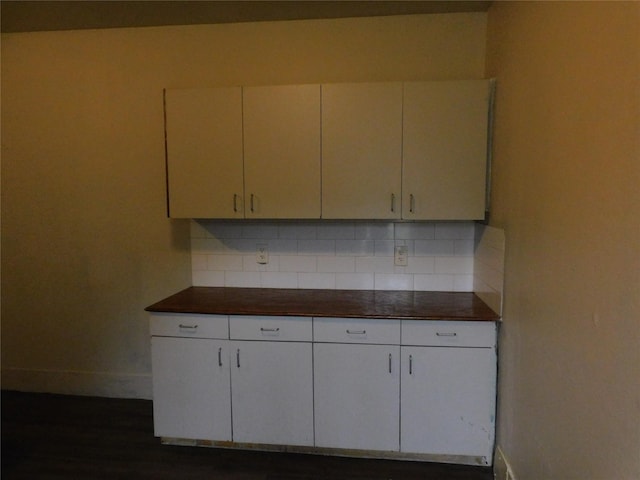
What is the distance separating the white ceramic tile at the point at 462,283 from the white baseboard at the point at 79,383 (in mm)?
2319

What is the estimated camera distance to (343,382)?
2051 mm

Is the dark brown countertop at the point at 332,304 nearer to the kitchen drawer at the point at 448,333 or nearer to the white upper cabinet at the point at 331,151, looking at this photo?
the kitchen drawer at the point at 448,333

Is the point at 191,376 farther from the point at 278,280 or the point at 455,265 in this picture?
the point at 455,265

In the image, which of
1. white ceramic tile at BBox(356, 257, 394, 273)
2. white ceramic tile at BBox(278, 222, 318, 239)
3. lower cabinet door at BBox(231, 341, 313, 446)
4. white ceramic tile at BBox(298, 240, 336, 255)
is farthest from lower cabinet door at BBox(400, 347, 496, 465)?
white ceramic tile at BBox(278, 222, 318, 239)

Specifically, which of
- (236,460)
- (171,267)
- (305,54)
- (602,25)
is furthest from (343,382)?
(305,54)

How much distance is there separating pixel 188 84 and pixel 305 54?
84 cm

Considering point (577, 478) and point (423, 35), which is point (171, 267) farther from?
point (577, 478)

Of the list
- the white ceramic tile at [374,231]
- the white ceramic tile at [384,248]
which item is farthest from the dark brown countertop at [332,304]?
the white ceramic tile at [374,231]

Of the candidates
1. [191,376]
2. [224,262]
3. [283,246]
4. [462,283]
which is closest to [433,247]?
[462,283]

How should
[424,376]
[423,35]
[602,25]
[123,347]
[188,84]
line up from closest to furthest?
[602,25]
[424,376]
[423,35]
[188,84]
[123,347]

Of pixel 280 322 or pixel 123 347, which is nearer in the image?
pixel 280 322

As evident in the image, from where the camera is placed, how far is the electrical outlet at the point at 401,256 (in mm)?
2494

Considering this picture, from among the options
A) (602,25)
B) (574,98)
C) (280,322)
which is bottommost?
(280,322)

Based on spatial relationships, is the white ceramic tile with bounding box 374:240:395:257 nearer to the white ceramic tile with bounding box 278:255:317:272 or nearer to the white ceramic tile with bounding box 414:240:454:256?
the white ceramic tile with bounding box 414:240:454:256
